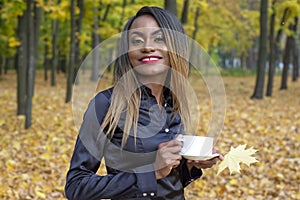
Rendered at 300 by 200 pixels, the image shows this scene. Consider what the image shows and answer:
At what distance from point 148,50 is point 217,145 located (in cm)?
599

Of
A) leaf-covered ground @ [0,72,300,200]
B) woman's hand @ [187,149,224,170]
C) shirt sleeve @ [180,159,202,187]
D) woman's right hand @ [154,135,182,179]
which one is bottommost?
leaf-covered ground @ [0,72,300,200]

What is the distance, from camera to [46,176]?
5.86m

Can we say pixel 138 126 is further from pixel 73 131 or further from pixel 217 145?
pixel 73 131

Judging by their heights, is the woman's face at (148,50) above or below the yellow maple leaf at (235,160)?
above

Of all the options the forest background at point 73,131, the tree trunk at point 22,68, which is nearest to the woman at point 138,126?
the forest background at point 73,131

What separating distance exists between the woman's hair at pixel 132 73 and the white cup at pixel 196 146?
0.22m

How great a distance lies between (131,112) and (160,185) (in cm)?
31

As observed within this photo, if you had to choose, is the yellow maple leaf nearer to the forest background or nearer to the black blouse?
the black blouse

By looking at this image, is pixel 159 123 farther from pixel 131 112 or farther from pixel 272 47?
pixel 272 47

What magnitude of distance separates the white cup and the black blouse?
0.46 feet

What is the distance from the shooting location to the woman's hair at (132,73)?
1656 mm

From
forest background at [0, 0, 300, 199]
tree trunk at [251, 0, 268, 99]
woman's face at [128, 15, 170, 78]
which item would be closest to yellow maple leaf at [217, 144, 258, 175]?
woman's face at [128, 15, 170, 78]

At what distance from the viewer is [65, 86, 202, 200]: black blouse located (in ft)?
5.24

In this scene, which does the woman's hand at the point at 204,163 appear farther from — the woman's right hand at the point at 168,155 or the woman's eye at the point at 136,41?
the woman's eye at the point at 136,41
